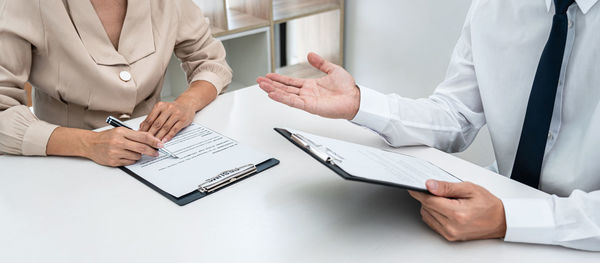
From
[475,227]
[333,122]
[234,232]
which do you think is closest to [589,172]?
[475,227]

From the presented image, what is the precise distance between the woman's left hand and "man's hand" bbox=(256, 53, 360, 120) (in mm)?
233

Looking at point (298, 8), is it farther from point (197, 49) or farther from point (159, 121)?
point (159, 121)

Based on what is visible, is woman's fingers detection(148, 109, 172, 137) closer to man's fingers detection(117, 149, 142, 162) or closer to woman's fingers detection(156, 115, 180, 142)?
woman's fingers detection(156, 115, 180, 142)

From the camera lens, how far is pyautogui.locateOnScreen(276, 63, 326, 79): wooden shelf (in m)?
3.20

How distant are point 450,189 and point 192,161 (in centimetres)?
54

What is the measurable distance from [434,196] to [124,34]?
983mm

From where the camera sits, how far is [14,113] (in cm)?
118

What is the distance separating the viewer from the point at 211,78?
1532mm

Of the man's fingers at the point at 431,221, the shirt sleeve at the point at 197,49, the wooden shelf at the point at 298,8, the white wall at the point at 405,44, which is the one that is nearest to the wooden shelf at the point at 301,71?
the white wall at the point at 405,44

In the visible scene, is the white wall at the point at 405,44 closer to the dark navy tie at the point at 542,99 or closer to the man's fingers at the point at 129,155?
the dark navy tie at the point at 542,99

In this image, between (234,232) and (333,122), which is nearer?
(234,232)

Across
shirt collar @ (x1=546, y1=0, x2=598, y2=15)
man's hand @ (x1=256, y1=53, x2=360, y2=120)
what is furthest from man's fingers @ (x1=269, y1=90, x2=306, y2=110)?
shirt collar @ (x1=546, y1=0, x2=598, y2=15)

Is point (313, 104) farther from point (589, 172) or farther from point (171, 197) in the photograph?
point (589, 172)

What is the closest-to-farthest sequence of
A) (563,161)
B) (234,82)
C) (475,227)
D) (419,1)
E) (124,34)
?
(475,227) < (563,161) < (124,34) < (419,1) < (234,82)
